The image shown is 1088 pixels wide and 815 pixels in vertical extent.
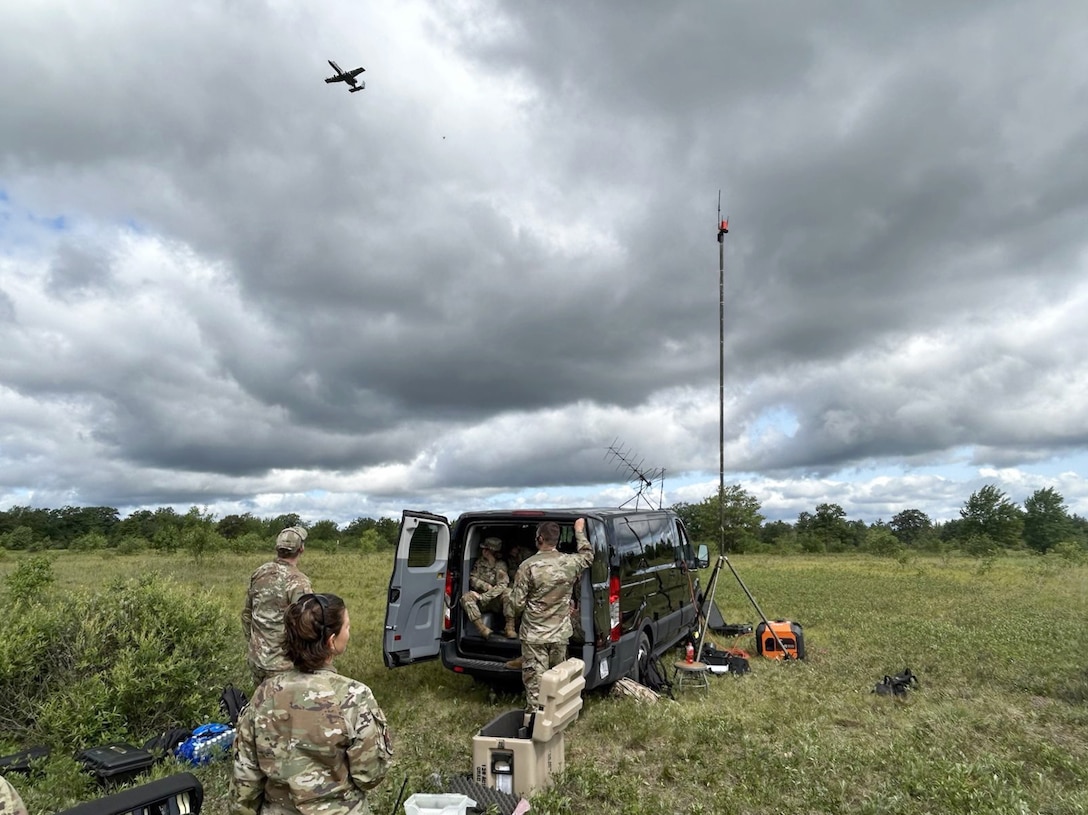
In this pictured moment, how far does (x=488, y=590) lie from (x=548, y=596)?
1.60m

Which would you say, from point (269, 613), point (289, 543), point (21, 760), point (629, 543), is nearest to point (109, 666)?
point (21, 760)

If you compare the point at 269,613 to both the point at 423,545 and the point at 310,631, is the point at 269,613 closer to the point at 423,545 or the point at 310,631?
the point at 423,545

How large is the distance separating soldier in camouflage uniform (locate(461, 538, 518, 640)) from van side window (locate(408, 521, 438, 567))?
49 centimetres

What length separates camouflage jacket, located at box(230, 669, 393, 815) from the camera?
98.1 inches

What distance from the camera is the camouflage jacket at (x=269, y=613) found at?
519 centimetres

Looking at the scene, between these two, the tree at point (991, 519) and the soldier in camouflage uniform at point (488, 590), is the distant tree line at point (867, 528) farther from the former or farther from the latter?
the soldier in camouflage uniform at point (488, 590)

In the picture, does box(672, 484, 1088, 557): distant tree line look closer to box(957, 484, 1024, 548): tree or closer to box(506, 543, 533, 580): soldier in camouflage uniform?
box(957, 484, 1024, 548): tree

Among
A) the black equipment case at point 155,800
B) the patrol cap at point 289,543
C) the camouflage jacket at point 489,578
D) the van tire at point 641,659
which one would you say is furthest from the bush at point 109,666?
the van tire at point 641,659

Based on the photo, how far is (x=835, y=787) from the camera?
15.2 ft

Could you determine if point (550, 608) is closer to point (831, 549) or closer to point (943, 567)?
point (943, 567)

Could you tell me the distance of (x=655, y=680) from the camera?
23.8 ft

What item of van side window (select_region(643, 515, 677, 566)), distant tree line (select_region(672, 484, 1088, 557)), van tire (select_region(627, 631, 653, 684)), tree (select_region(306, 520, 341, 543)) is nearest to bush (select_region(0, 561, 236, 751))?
van tire (select_region(627, 631, 653, 684))

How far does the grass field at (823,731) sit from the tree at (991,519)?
2408 inches

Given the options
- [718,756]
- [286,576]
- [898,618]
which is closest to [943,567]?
[898,618]
